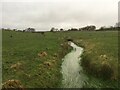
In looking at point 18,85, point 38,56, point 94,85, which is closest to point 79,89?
point 94,85

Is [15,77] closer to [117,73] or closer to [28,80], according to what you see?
[28,80]

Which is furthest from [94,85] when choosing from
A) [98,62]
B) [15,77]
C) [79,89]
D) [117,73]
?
[15,77]

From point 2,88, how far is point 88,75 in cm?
1141

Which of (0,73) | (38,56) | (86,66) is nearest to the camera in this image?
(0,73)

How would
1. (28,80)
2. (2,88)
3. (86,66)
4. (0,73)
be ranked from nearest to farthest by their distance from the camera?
1. (2,88)
2. (28,80)
3. (0,73)
4. (86,66)

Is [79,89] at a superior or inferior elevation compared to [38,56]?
inferior

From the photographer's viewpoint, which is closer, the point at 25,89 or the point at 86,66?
the point at 25,89

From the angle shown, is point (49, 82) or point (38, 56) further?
point (38, 56)

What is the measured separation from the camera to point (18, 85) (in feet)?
72.4

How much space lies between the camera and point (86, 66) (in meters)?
33.4

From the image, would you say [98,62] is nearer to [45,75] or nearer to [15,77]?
[45,75]

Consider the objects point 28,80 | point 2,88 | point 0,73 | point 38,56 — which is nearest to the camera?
point 2,88

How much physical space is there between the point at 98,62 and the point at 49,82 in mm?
7942

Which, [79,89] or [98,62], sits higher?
[98,62]
